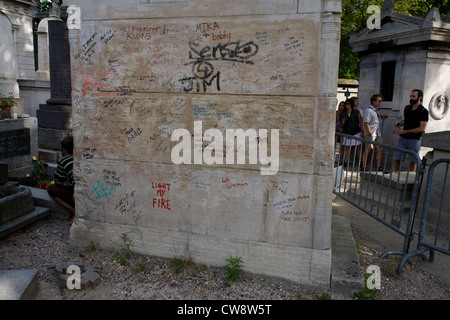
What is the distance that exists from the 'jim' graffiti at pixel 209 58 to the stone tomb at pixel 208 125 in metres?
0.01

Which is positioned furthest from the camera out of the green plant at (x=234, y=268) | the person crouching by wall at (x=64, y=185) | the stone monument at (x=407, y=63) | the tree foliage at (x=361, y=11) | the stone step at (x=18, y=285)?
the tree foliage at (x=361, y=11)

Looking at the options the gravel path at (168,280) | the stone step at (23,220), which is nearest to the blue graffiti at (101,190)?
the gravel path at (168,280)

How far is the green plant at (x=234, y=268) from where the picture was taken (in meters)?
3.78

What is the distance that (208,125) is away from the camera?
3.83 m

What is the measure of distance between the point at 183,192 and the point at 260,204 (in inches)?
36.0

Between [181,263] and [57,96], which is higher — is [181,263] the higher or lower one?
the lower one

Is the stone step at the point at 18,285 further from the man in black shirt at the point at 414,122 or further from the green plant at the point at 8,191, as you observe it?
the man in black shirt at the point at 414,122

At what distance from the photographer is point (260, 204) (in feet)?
12.4

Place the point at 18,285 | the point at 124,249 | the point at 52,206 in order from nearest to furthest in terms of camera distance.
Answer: the point at 18,285, the point at 124,249, the point at 52,206

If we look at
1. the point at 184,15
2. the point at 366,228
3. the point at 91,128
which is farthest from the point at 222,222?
the point at 366,228

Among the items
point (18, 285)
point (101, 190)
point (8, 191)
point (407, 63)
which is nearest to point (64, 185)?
point (8, 191)

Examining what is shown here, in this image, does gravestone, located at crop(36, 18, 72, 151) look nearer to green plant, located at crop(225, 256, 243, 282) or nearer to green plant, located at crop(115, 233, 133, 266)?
green plant, located at crop(115, 233, 133, 266)

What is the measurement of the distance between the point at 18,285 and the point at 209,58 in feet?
9.79

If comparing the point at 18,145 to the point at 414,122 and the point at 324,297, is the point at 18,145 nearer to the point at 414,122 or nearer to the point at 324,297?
the point at 324,297
